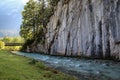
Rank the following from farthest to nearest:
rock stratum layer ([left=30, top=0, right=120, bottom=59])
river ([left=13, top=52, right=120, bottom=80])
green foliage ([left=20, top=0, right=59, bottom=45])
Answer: green foliage ([left=20, top=0, right=59, bottom=45]) → rock stratum layer ([left=30, top=0, right=120, bottom=59]) → river ([left=13, top=52, right=120, bottom=80])

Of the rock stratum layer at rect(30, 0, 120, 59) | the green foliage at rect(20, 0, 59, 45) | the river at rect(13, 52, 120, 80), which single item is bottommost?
the river at rect(13, 52, 120, 80)

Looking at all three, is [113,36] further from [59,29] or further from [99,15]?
[59,29]

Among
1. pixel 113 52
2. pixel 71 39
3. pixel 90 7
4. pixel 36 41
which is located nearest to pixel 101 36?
pixel 113 52

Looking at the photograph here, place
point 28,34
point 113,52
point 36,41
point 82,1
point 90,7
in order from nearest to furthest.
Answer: point 113,52 < point 90,7 < point 82,1 < point 36,41 < point 28,34

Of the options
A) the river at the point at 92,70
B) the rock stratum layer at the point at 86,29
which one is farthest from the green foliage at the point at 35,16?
the river at the point at 92,70

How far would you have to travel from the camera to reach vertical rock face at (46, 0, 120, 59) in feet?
144

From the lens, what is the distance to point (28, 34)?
96062 mm

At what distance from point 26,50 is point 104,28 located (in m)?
43.0

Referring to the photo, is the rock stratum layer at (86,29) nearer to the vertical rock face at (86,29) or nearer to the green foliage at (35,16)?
the vertical rock face at (86,29)

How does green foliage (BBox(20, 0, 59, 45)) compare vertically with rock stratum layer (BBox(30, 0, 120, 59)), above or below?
above

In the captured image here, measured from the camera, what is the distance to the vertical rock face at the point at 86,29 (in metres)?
44.0

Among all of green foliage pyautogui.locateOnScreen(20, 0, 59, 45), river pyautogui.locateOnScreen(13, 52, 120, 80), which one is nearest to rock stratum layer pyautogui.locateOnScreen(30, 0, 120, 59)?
river pyautogui.locateOnScreen(13, 52, 120, 80)

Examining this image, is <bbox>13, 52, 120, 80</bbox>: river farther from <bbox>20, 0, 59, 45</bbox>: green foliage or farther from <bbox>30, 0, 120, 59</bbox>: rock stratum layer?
<bbox>20, 0, 59, 45</bbox>: green foliage

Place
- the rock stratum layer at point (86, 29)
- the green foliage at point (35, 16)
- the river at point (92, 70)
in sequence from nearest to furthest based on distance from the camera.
Answer: 1. the river at point (92, 70)
2. the rock stratum layer at point (86, 29)
3. the green foliage at point (35, 16)
